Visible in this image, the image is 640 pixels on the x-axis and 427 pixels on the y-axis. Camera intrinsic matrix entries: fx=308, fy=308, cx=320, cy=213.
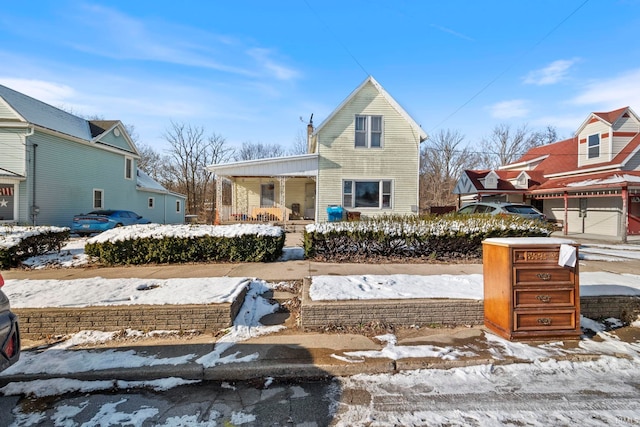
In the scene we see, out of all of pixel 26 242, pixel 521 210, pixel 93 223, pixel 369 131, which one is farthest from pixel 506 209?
pixel 93 223

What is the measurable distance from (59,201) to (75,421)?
17.7 meters

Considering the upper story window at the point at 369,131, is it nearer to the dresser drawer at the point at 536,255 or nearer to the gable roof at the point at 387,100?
the gable roof at the point at 387,100

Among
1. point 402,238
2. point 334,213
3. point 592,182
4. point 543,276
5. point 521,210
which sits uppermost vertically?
point 592,182

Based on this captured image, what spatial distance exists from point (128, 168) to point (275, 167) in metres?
12.9

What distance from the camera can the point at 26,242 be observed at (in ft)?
25.7

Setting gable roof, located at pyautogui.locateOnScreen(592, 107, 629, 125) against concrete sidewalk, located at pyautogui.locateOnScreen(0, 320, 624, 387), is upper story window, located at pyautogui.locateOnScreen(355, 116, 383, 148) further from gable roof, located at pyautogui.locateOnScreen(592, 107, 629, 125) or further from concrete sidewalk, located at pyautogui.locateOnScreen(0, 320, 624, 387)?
gable roof, located at pyautogui.locateOnScreen(592, 107, 629, 125)

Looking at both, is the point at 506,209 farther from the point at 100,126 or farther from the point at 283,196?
the point at 100,126

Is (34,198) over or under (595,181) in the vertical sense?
under

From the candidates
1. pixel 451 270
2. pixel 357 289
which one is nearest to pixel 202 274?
pixel 357 289

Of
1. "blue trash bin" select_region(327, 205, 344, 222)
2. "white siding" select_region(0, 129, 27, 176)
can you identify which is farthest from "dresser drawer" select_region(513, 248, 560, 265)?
"white siding" select_region(0, 129, 27, 176)

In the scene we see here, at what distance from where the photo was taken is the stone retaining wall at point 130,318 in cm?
392

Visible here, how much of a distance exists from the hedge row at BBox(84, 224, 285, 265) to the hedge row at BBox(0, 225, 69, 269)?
181 cm

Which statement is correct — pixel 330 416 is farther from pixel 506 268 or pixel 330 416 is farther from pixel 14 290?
pixel 14 290

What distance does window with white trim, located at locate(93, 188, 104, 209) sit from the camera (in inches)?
719
